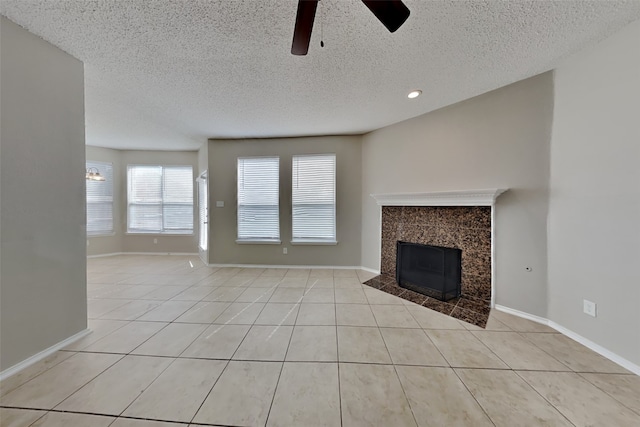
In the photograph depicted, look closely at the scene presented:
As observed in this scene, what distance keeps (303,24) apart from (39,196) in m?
2.41

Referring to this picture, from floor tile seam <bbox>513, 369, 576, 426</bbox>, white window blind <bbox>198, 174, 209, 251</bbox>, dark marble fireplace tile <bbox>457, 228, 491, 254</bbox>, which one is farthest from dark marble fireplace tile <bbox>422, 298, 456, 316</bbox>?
white window blind <bbox>198, 174, 209, 251</bbox>

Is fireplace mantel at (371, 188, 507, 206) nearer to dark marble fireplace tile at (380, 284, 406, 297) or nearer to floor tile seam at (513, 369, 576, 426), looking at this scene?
dark marble fireplace tile at (380, 284, 406, 297)

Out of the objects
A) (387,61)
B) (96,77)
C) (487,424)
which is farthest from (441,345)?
(96,77)

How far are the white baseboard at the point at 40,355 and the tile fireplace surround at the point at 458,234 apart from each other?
3318 millimetres

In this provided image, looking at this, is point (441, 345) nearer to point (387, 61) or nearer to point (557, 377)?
point (557, 377)

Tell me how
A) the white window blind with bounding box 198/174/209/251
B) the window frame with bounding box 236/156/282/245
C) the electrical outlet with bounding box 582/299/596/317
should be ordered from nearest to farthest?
the electrical outlet with bounding box 582/299/596/317 → the window frame with bounding box 236/156/282/245 → the white window blind with bounding box 198/174/209/251

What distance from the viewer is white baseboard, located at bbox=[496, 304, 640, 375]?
1663 mm

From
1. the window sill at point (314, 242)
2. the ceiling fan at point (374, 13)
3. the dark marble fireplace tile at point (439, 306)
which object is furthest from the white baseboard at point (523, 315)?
the ceiling fan at point (374, 13)

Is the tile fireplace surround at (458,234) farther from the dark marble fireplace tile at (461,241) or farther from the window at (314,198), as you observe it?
the window at (314,198)

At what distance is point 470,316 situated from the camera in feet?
8.04

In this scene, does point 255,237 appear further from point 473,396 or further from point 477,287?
point 473,396

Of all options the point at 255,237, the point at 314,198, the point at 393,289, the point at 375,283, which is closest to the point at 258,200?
the point at 255,237

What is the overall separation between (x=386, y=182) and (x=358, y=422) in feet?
10.5

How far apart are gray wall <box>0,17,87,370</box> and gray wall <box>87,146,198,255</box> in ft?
11.8
